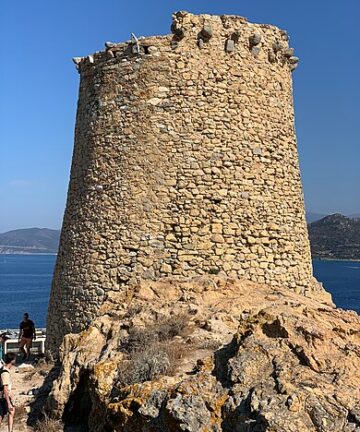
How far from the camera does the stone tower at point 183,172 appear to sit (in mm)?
10688

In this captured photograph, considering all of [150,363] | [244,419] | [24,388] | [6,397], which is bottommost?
[24,388]

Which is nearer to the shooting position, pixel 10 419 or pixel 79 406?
pixel 10 419

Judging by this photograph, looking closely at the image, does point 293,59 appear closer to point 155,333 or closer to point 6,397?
point 155,333

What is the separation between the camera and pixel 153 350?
7.45 m

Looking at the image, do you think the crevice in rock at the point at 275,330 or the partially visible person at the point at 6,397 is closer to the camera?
the crevice in rock at the point at 275,330

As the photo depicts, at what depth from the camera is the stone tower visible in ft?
35.1

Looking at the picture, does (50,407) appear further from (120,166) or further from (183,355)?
(120,166)

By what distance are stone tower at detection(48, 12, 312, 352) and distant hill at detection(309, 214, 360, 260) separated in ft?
464

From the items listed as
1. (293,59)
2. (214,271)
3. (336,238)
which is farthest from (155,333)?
(336,238)

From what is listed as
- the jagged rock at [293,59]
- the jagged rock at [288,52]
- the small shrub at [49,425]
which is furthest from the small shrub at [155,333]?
the jagged rock at [293,59]

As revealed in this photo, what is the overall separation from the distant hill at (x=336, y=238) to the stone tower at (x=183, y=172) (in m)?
141

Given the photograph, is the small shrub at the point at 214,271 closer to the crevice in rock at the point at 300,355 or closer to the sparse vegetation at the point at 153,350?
the sparse vegetation at the point at 153,350

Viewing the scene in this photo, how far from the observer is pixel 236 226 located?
35.5ft

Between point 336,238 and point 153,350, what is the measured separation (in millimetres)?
161827
